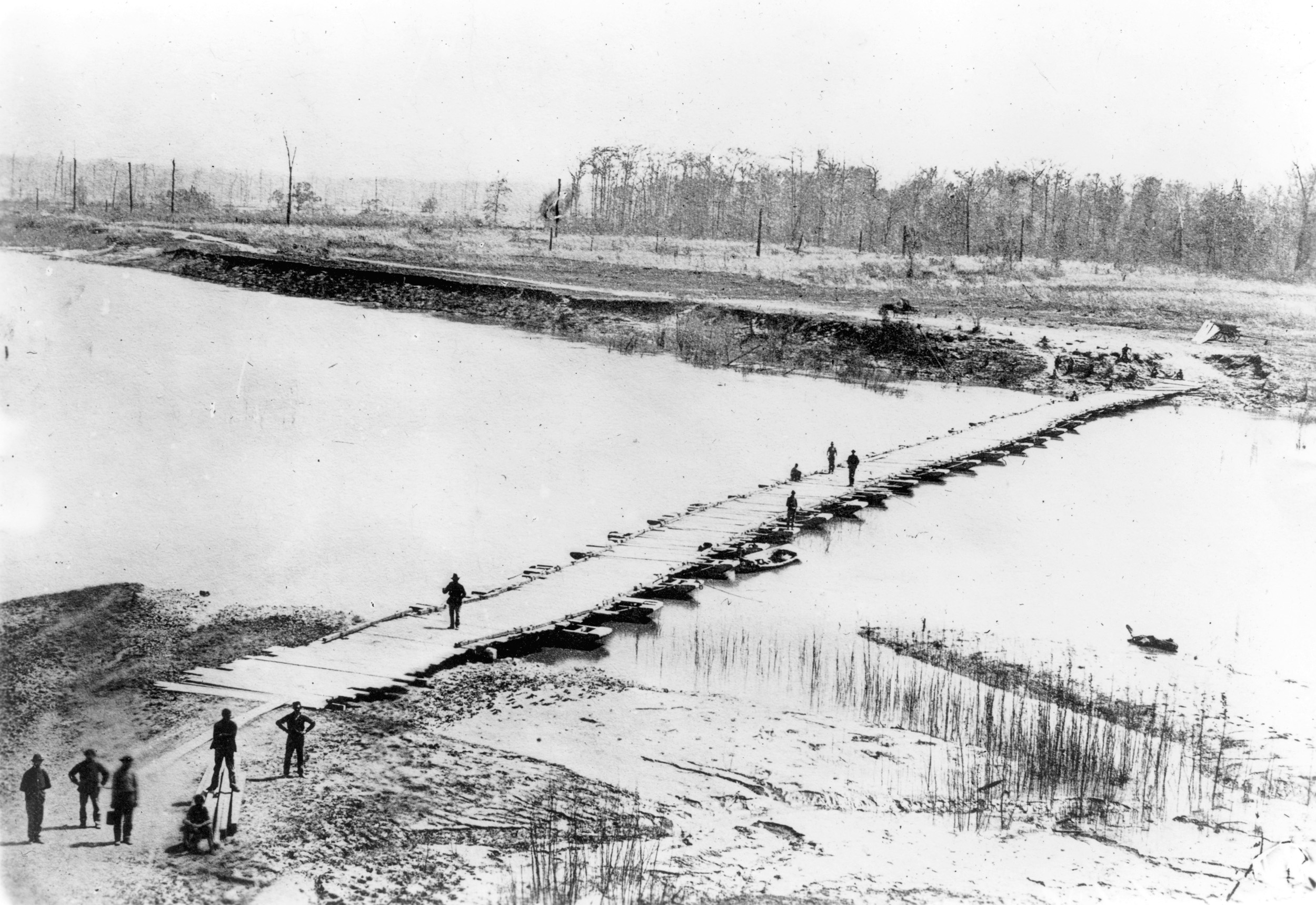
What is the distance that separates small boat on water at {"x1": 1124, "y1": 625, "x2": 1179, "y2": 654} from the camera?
15203mm

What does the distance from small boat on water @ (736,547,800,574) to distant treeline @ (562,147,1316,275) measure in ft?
81.8

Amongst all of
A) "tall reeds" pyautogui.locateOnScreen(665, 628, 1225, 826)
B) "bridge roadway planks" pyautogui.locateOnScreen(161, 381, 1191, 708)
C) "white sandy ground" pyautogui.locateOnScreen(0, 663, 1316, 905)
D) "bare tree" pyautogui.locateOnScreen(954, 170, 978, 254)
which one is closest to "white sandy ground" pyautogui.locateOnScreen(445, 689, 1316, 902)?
"white sandy ground" pyautogui.locateOnScreen(0, 663, 1316, 905)

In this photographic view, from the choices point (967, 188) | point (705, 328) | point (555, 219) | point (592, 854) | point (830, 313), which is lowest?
point (592, 854)

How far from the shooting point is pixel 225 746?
953cm

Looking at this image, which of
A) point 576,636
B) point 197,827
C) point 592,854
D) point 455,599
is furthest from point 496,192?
point 592,854

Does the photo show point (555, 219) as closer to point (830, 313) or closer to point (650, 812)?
point (830, 313)

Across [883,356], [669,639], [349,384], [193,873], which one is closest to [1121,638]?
[669,639]

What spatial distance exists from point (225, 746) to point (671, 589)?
26.2ft

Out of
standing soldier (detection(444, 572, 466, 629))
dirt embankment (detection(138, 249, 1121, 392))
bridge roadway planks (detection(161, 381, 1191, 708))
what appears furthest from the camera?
dirt embankment (detection(138, 249, 1121, 392))

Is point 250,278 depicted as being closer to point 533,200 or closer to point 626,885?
point 533,200

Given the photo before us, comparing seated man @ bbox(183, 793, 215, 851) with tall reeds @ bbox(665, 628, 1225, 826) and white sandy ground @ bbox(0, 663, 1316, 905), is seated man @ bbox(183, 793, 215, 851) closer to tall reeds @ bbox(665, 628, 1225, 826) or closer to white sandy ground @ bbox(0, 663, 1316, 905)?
white sandy ground @ bbox(0, 663, 1316, 905)

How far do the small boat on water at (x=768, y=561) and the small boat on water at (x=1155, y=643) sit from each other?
570 cm

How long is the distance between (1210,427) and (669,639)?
70.2 ft

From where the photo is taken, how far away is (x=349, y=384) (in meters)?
26.3
